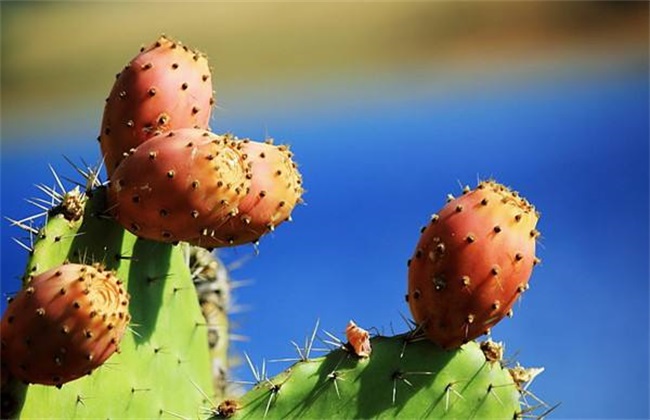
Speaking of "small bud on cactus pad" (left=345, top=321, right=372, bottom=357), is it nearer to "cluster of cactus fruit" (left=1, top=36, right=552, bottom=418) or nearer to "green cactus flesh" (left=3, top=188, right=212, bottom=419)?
"cluster of cactus fruit" (left=1, top=36, right=552, bottom=418)

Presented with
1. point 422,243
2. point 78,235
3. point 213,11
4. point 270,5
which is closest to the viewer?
point 422,243

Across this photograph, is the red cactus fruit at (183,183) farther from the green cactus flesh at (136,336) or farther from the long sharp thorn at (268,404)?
Answer: the long sharp thorn at (268,404)

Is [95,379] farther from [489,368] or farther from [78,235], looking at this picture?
[489,368]

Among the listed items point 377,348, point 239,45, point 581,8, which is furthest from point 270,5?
point 377,348

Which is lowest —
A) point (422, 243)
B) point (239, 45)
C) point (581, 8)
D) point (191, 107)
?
point (422, 243)

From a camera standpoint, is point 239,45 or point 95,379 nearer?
point 95,379

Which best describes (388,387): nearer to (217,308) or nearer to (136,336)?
(136,336)

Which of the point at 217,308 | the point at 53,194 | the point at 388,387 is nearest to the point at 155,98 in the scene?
the point at 53,194
